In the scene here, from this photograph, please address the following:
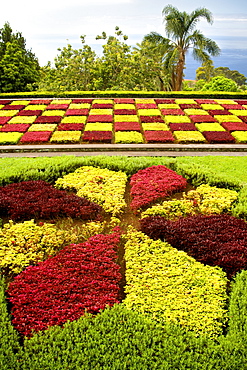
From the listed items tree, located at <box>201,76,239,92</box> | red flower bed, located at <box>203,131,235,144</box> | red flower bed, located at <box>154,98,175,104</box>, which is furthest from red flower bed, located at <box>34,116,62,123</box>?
tree, located at <box>201,76,239,92</box>

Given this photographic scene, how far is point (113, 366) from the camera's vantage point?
4363 mm

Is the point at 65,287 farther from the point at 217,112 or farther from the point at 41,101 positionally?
the point at 41,101

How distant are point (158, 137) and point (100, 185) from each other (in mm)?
6595

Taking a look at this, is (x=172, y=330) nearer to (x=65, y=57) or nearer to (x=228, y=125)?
(x=228, y=125)

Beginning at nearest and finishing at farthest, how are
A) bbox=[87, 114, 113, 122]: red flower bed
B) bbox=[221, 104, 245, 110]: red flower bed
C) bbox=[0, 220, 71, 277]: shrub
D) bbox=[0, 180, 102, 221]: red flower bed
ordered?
bbox=[0, 220, 71, 277]: shrub → bbox=[0, 180, 102, 221]: red flower bed → bbox=[87, 114, 113, 122]: red flower bed → bbox=[221, 104, 245, 110]: red flower bed

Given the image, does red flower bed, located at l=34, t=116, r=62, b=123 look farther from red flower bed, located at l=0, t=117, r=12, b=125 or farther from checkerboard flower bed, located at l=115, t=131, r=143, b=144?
checkerboard flower bed, located at l=115, t=131, r=143, b=144

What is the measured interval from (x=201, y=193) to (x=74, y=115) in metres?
11.5

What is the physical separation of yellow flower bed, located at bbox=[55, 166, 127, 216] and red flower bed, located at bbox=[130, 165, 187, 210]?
0.31m

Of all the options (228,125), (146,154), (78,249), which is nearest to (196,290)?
(78,249)

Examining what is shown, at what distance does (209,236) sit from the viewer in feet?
23.7

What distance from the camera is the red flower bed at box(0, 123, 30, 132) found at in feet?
54.6

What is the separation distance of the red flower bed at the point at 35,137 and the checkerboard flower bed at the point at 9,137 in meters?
0.24

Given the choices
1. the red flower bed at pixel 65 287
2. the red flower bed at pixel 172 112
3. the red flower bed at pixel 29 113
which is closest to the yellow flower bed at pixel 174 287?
the red flower bed at pixel 65 287

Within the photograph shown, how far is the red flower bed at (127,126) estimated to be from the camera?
16516 millimetres
